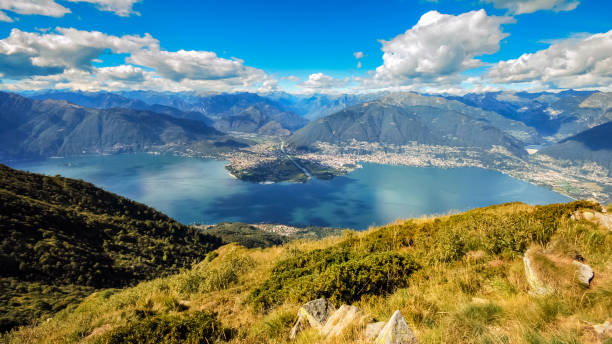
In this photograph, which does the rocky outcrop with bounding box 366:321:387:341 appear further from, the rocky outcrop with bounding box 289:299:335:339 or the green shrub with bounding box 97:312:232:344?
the green shrub with bounding box 97:312:232:344

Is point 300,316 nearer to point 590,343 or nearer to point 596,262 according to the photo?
point 590,343

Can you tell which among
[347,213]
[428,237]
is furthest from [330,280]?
[347,213]

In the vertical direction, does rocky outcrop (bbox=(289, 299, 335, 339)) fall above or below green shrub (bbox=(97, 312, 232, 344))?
above

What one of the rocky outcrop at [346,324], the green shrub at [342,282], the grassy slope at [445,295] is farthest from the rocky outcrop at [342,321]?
the green shrub at [342,282]

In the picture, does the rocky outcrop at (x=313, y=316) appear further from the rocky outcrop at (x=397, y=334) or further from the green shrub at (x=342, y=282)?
the rocky outcrop at (x=397, y=334)

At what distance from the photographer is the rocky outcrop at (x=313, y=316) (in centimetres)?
586

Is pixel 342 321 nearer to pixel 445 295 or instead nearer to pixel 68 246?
pixel 445 295

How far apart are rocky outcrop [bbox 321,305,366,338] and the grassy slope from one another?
25 cm

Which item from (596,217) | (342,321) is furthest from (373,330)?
(596,217)

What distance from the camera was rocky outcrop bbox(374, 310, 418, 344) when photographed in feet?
13.7

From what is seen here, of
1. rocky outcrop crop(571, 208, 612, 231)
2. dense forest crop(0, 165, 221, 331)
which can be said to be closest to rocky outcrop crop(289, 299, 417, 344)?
rocky outcrop crop(571, 208, 612, 231)

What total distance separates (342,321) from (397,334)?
142cm

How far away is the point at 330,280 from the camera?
7344mm

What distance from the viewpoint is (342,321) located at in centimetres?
534
